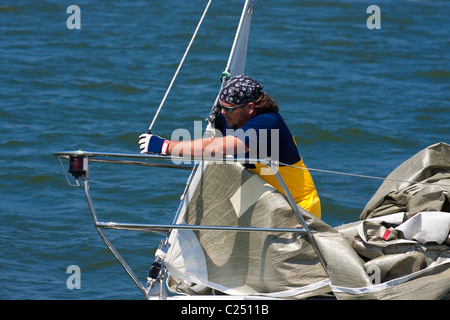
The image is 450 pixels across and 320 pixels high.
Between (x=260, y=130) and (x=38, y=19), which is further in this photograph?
(x=38, y=19)

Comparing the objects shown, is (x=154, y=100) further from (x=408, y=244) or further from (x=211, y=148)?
(x=408, y=244)

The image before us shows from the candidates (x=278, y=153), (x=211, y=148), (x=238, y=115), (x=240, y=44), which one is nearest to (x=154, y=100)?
(x=240, y=44)

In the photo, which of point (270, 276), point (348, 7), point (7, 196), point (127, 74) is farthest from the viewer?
point (348, 7)

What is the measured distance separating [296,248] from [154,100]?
23.1ft

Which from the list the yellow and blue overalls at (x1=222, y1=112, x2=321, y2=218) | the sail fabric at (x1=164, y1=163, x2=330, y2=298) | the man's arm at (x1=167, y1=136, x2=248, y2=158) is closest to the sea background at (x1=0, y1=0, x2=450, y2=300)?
the sail fabric at (x1=164, y1=163, x2=330, y2=298)

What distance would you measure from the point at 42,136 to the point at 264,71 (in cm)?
399

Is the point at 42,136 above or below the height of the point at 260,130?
below

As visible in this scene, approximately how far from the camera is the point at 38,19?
42.4ft

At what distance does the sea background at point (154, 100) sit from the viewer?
22.0ft

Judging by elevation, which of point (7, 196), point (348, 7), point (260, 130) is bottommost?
point (7, 196)

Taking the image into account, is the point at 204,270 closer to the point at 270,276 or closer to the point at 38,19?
the point at 270,276

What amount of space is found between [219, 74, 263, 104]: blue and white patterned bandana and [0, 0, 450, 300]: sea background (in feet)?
7.89

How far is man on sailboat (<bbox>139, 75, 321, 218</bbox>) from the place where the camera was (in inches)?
145

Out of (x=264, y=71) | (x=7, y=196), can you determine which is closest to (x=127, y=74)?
(x=264, y=71)
